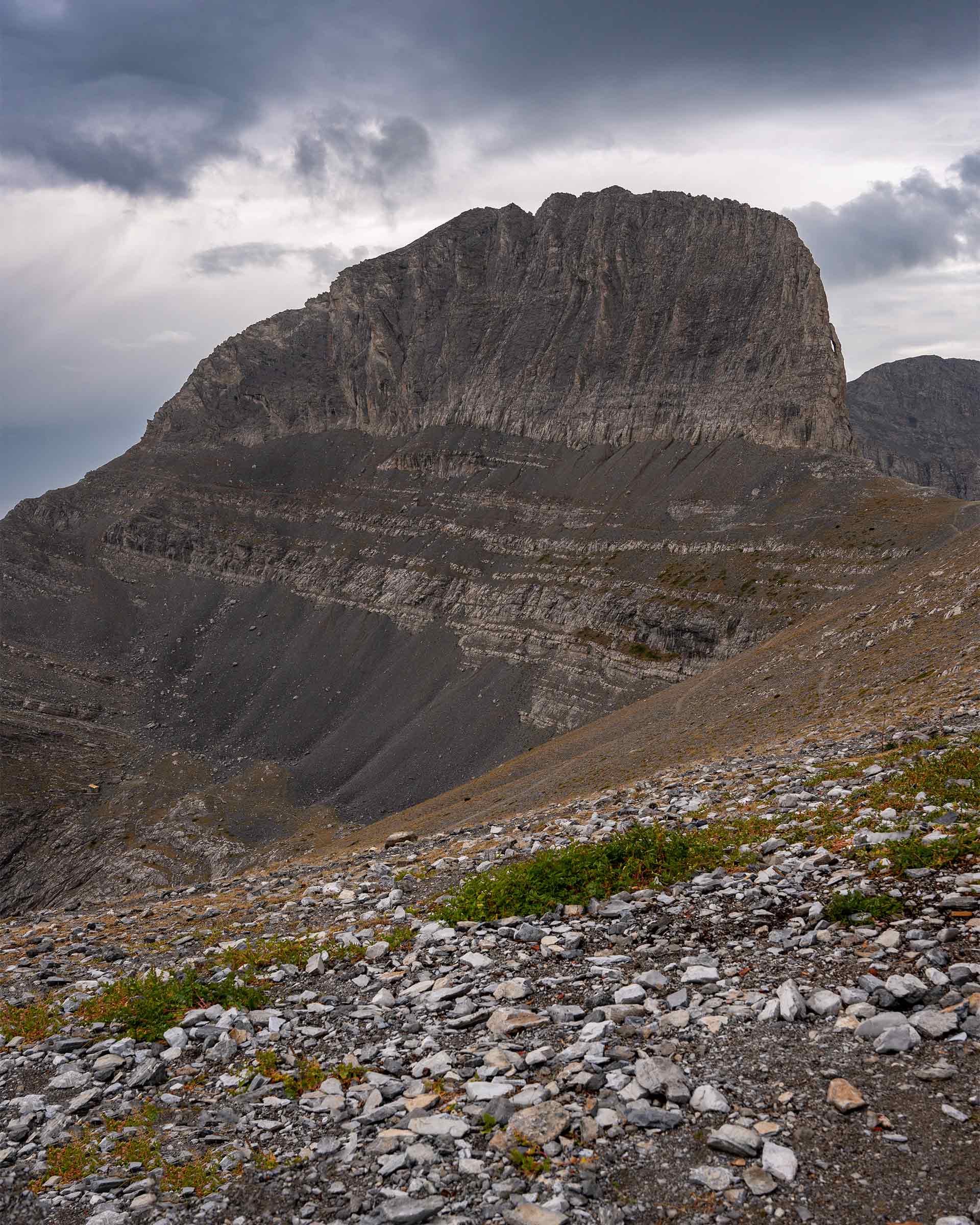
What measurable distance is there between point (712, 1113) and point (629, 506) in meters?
98.8

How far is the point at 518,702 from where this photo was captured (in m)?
86.3

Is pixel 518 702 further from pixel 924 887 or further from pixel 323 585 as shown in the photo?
pixel 924 887

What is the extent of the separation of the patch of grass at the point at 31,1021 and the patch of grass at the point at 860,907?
1093 centimetres

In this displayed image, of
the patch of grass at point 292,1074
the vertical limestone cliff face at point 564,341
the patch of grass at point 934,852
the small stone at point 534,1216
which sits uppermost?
the vertical limestone cliff face at point 564,341

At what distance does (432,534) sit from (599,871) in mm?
110221

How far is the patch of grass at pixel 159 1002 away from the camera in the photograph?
11562 mm

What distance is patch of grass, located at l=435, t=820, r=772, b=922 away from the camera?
12609mm

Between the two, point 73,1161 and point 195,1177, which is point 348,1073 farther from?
Answer: point 73,1161

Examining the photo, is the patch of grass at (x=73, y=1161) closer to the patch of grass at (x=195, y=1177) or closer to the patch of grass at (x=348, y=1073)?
the patch of grass at (x=195, y=1177)

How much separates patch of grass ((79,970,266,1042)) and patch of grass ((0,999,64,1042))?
430mm

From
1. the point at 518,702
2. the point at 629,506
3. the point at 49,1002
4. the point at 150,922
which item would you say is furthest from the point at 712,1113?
the point at 629,506

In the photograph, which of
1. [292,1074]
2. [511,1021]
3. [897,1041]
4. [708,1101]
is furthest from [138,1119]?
[897,1041]

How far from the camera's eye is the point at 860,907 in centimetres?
991

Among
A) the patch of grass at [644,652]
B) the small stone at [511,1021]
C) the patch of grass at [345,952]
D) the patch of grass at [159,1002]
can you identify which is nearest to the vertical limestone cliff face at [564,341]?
the patch of grass at [644,652]
